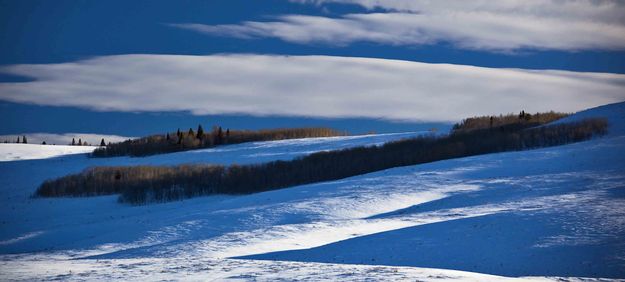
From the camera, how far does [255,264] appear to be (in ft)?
71.0

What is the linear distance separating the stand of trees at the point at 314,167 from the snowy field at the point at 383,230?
2.21 meters

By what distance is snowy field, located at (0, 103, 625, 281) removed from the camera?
21422mm

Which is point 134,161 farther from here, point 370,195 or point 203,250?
point 203,250

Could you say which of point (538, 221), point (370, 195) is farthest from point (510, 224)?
point (370, 195)

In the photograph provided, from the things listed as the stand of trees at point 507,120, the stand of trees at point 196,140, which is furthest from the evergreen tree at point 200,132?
the stand of trees at point 507,120

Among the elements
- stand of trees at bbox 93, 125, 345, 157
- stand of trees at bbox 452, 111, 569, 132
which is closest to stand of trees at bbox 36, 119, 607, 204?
stand of trees at bbox 452, 111, 569, 132

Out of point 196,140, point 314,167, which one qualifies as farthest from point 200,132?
point 314,167

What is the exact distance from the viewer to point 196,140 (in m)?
73.5

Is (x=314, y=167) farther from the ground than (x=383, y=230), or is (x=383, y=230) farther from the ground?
(x=314, y=167)

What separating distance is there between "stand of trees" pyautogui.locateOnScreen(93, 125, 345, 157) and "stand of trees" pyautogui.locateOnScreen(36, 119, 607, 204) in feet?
51.7

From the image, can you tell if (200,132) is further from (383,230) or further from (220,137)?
(383,230)

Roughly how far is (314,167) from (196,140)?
88.9 feet

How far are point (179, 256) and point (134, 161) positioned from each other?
4330 cm

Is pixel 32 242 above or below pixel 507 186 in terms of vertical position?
below
